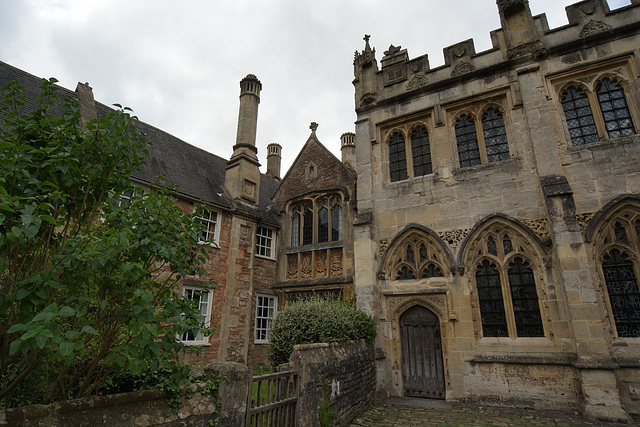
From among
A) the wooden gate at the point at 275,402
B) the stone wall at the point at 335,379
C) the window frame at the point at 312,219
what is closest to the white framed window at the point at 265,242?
the window frame at the point at 312,219

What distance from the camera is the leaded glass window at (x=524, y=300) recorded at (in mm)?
8625

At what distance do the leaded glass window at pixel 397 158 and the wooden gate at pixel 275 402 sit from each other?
758cm

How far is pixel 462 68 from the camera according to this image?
439 inches

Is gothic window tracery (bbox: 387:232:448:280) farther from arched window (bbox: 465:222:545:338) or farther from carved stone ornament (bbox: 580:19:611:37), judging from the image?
carved stone ornament (bbox: 580:19:611:37)

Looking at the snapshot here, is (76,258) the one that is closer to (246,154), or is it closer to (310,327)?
(310,327)

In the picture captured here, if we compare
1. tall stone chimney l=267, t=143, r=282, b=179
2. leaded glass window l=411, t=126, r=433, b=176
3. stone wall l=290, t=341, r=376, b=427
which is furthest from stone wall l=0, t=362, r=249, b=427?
tall stone chimney l=267, t=143, r=282, b=179

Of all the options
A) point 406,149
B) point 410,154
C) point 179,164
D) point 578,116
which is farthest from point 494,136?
point 179,164

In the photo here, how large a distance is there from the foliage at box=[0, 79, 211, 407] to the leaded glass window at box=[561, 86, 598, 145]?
10117mm

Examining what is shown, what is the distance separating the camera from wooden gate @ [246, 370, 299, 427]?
187 inches

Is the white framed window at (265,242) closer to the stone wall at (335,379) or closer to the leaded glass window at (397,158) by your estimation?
the leaded glass window at (397,158)

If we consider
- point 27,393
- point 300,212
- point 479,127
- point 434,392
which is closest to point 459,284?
point 434,392

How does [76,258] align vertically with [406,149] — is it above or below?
below

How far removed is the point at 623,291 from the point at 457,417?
15.6 feet

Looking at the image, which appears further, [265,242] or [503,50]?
[265,242]
